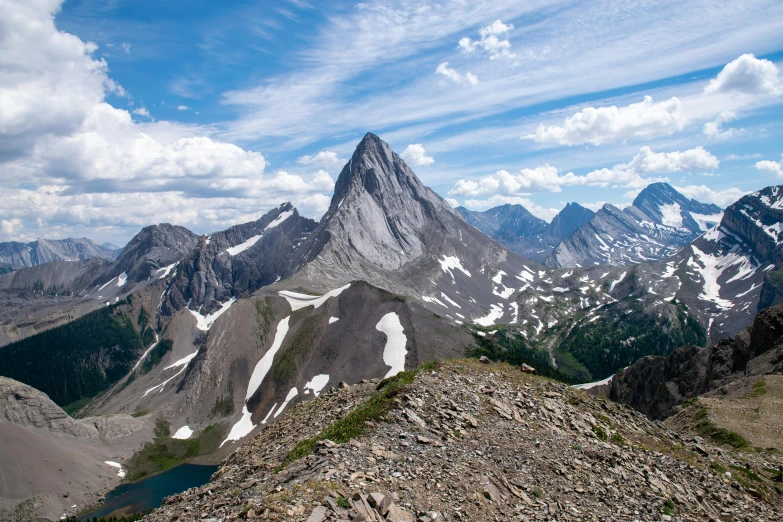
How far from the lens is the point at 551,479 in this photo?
20.1 metres

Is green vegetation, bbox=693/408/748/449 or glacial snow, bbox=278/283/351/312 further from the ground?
glacial snow, bbox=278/283/351/312

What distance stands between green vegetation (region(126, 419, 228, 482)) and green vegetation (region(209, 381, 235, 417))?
4.95 m

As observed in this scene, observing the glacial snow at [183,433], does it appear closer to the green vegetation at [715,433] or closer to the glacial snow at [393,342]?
the glacial snow at [393,342]

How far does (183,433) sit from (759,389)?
15062 cm

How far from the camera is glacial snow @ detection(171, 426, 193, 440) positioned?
146125mm

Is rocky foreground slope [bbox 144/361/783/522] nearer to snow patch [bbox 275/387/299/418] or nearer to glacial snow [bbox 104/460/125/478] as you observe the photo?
snow patch [bbox 275/387/299/418]

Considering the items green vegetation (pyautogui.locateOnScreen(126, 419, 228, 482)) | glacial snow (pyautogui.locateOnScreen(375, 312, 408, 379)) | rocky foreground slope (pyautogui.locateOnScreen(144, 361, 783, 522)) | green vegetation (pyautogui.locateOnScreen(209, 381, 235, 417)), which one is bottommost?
green vegetation (pyautogui.locateOnScreen(126, 419, 228, 482))

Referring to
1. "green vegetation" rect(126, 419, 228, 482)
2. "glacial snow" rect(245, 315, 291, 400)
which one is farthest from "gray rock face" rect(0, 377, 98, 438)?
"glacial snow" rect(245, 315, 291, 400)

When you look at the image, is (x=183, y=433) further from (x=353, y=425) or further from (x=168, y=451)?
(x=353, y=425)

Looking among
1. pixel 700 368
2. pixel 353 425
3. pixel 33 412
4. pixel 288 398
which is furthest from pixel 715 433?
pixel 33 412

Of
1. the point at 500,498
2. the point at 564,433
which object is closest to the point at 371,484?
the point at 500,498

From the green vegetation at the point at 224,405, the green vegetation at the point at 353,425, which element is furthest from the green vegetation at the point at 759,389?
the green vegetation at the point at 224,405

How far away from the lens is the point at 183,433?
485ft

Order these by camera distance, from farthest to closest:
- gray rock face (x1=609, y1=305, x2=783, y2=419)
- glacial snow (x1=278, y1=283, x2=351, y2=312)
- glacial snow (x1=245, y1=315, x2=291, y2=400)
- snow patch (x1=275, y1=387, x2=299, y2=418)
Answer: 1. glacial snow (x1=278, y1=283, x2=351, y2=312)
2. glacial snow (x1=245, y1=315, x2=291, y2=400)
3. snow patch (x1=275, y1=387, x2=299, y2=418)
4. gray rock face (x1=609, y1=305, x2=783, y2=419)
